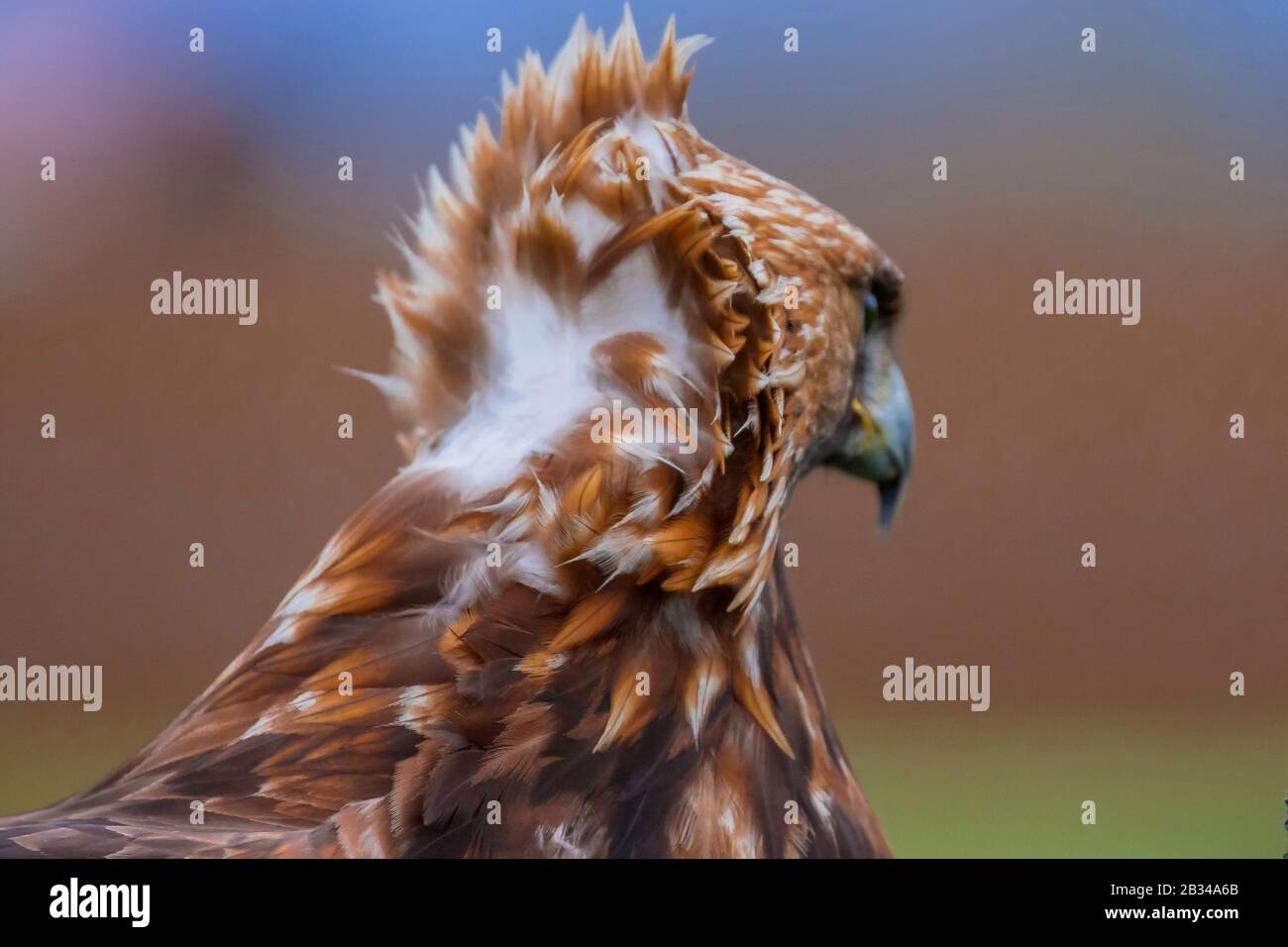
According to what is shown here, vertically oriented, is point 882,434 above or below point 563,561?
above

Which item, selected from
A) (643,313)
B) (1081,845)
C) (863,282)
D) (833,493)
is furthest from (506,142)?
(1081,845)

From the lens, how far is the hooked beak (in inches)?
62.9

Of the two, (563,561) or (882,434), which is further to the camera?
(882,434)

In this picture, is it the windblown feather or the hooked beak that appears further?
the hooked beak

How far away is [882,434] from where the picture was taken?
1.61 metres

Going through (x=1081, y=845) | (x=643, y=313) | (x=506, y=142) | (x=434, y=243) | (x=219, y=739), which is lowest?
(x=1081, y=845)

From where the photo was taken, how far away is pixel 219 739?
124 centimetres

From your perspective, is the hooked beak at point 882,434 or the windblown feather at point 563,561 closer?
the windblown feather at point 563,561

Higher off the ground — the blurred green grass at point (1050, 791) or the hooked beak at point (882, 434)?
the hooked beak at point (882, 434)

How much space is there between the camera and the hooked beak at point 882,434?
1599 mm
